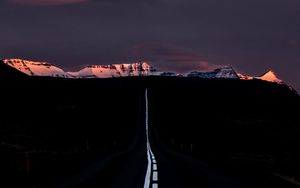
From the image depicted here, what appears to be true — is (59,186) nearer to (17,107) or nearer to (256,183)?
(256,183)

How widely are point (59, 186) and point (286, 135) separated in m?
146

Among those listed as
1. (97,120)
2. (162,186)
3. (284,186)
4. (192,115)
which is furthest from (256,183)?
(192,115)

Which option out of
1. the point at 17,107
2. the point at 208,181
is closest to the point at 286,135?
the point at 17,107

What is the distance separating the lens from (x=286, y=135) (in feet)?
519

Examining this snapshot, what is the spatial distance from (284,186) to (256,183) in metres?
1.44

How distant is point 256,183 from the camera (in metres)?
21.2

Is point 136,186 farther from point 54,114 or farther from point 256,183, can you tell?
point 54,114

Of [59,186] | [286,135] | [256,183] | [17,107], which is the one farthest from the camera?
[17,107]

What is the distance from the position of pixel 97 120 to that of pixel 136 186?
142 m

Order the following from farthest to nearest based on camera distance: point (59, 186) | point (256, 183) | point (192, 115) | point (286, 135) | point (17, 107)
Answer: point (192, 115) < point (17, 107) < point (286, 135) < point (256, 183) < point (59, 186)

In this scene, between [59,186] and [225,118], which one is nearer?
[59,186]

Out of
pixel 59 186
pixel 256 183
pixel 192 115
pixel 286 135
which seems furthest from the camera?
pixel 192 115

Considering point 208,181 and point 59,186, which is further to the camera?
point 208,181

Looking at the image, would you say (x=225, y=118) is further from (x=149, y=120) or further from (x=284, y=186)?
(x=284, y=186)
